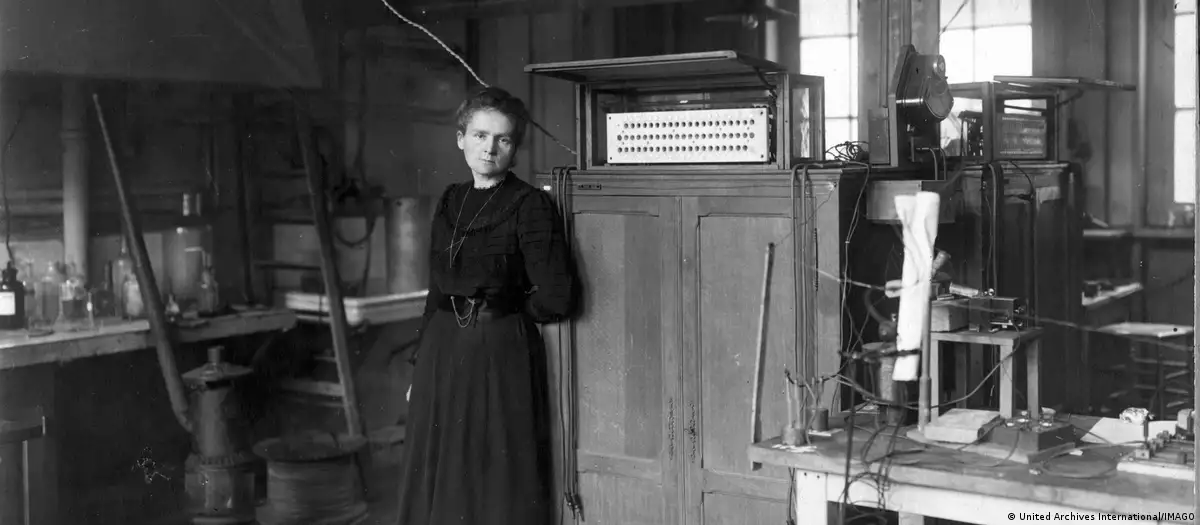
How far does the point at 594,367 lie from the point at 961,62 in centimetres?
275

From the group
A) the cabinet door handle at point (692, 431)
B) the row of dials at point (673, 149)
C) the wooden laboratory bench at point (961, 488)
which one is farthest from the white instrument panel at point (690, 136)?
the wooden laboratory bench at point (961, 488)

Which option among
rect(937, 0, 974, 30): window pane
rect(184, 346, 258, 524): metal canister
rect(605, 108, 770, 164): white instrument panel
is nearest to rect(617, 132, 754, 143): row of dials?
rect(605, 108, 770, 164): white instrument panel

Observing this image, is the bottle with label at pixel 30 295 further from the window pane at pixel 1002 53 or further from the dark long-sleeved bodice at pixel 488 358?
the window pane at pixel 1002 53

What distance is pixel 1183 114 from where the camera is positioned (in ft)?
16.9

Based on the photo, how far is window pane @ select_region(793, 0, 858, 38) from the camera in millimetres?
5746

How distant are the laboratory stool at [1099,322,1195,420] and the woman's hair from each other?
2.88m

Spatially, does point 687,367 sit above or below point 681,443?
above

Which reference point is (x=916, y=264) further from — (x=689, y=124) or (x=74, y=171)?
(x=74, y=171)

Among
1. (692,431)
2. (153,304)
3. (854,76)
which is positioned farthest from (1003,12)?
(153,304)

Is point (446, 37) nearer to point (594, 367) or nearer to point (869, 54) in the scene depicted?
point (869, 54)

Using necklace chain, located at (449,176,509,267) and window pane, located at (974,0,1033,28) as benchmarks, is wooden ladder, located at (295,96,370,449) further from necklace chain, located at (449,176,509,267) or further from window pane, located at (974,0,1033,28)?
window pane, located at (974,0,1033,28)

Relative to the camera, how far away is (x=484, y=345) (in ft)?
12.8

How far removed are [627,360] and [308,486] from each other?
193cm

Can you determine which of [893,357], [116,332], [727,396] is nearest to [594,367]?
[727,396]
